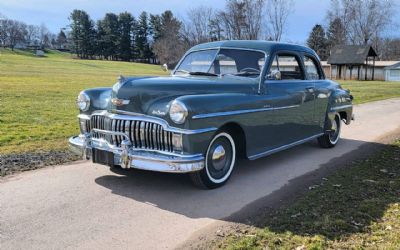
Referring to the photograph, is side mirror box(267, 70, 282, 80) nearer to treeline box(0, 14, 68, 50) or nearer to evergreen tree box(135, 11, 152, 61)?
evergreen tree box(135, 11, 152, 61)

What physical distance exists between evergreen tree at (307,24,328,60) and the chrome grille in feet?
297

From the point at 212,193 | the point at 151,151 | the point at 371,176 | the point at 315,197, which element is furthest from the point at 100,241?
the point at 371,176

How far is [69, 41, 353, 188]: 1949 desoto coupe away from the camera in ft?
16.1

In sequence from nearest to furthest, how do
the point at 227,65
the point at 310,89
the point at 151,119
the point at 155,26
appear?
1. the point at 151,119
2. the point at 227,65
3. the point at 310,89
4. the point at 155,26

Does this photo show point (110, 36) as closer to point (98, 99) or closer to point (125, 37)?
point (125, 37)

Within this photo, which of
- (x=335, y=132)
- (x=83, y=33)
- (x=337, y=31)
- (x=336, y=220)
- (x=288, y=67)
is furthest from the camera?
(x=83, y=33)

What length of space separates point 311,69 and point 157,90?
3.57 metres

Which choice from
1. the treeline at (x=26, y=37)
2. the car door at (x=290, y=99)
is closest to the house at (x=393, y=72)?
the car door at (x=290, y=99)

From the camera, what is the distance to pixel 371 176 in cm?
611

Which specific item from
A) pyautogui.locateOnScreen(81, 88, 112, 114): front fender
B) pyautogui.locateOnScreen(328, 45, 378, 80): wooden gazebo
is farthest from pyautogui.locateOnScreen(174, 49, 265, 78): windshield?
pyautogui.locateOnScreen(328, 45, 378, 80): wooden gazebo

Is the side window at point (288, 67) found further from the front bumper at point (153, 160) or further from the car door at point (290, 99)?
the front bumper at point (153, 160)

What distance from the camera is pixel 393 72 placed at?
2498 inches

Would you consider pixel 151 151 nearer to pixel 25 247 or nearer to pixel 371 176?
pixel 25 247

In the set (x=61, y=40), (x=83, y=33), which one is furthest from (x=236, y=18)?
(x=61, y=40)
